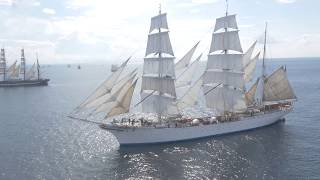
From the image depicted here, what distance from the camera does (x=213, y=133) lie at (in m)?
64.6

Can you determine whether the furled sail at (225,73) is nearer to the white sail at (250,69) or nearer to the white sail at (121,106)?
the white sail at (250,69)

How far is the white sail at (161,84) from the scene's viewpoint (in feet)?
208

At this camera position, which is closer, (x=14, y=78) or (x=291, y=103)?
(x=291, y=103)

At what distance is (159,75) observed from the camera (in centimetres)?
6350

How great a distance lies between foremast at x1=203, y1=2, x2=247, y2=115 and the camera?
226 ft

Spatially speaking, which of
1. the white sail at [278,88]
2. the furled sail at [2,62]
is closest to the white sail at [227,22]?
the white sail at [278,88]

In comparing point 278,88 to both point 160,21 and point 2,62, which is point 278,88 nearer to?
point 160,21

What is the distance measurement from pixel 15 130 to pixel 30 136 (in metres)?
6.48

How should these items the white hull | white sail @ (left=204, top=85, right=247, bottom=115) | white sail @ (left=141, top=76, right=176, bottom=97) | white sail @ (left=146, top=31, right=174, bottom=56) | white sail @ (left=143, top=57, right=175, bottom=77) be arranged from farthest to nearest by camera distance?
1. white sail @ (left=204, top=85, right=247, bottom=115)
2. white sail @ (left=141, top=76, right=176, bottom=97)
3. white sail @ (left=143, top=57, right=175, bottom=77)
4. white sail @ (left=146, top=31, right=174, bottom=56)
5. the white hull

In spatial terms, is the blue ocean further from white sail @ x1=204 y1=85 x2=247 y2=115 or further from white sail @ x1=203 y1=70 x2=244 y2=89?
white sail @ x1=203 y1=70 x2=244 y2=89

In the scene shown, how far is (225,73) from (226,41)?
18.6ft

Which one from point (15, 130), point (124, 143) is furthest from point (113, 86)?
point (15, 130)

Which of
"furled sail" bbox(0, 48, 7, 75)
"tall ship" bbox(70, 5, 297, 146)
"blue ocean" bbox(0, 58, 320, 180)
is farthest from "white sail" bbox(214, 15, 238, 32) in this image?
"furled sail" bbox(0, 48, 7, 75)

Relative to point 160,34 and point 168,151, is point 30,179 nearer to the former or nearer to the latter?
point 168,151
